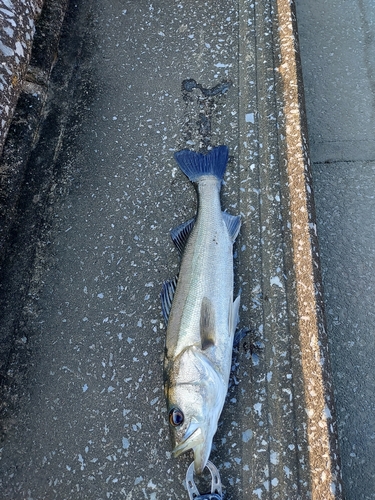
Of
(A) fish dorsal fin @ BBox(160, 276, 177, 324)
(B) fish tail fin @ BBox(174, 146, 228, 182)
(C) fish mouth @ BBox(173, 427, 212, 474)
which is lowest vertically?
(C) fish mouth @ BBox(173, 427, 212, 474)

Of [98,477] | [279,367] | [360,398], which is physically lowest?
[98,477]

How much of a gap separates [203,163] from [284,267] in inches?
30.1

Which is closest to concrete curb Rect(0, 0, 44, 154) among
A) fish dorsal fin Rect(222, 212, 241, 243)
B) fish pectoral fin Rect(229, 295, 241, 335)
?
fish dorsal fin Rect(222, 212, 241, 243)

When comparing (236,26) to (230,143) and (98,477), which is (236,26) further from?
(98,477)

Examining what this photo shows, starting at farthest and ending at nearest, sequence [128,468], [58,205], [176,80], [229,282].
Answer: [176,80] → [58,205] → [229,282] → [128,468]

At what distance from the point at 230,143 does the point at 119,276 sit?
3.46ft

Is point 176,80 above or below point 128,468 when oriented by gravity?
above

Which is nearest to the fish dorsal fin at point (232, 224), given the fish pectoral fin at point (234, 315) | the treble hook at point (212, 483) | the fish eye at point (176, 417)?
the fish pectoral fin at point (234, 315)

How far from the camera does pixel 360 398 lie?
2.38 m

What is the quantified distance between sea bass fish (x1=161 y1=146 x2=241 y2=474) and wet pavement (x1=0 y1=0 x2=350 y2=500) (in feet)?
0.37

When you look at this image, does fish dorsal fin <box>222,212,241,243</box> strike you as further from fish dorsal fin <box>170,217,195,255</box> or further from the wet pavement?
fish dorsal fin <box>170,217,195,255</box>

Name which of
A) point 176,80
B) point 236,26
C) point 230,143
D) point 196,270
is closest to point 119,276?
point 196,270

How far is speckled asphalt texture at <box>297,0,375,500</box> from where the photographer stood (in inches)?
92.2

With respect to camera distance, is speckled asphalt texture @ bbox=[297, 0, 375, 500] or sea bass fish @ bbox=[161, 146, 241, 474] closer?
sea bass fish @ bbox=[161, 146, 241, 474]
